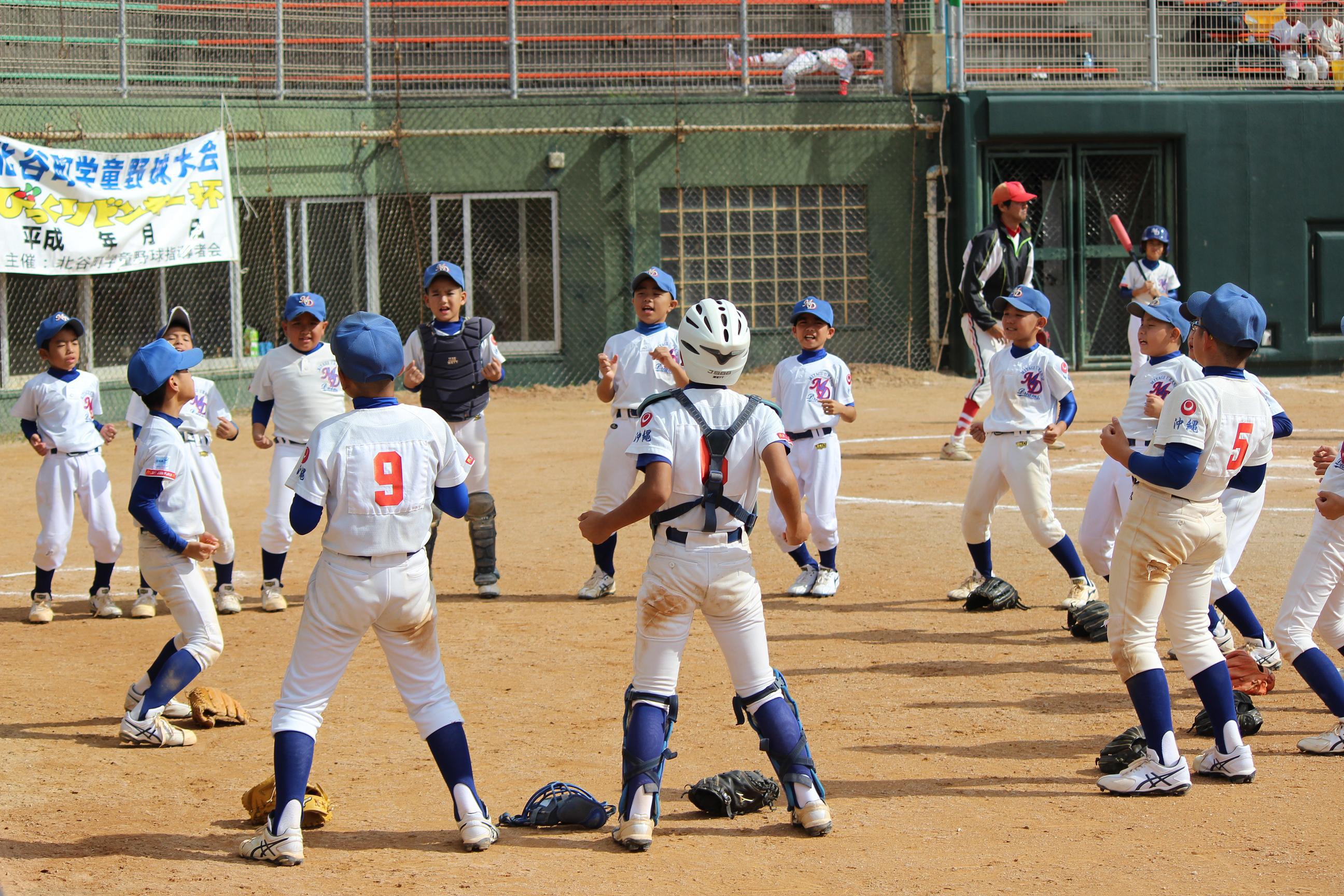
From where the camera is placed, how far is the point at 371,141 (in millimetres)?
19859

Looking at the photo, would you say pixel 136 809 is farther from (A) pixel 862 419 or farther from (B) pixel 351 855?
(A) pixel 862 419

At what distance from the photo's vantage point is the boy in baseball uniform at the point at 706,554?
5145 mm

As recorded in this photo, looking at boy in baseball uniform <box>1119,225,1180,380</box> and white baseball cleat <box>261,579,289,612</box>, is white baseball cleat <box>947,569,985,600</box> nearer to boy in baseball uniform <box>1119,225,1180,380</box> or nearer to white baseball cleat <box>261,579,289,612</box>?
white baseball cleat <box>261,579,289,612</box>

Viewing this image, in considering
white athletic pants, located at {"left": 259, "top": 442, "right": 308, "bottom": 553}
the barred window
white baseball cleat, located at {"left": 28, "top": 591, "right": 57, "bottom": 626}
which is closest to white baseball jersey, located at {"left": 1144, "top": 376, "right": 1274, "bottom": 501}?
white athletic pants, located at {"left": 259, "top": 442, "right": 308, "bottom": 553}

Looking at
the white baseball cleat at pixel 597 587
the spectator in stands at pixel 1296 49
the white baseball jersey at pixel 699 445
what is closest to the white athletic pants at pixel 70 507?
the white baseball cleat at pixel 597 587

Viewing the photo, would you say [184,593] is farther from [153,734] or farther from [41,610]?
[41,610]

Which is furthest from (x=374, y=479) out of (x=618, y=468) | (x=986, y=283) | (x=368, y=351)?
(x=986, y=283)

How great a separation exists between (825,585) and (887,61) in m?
13.7

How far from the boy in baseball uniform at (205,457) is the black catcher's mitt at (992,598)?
4511 mm

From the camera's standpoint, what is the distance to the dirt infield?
16.1 feet

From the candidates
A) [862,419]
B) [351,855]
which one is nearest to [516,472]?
[862,419]

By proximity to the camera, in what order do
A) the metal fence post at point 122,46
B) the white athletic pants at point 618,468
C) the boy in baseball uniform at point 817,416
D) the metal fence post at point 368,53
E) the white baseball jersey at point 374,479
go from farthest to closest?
1. the metal fence post at point 368,53
2. the metal fence post at point 122,46
3. the boy in baseball uniform at point 817,416
4. the white athletic pants at point 618,468
5. the white baseball jersey at point 374,479

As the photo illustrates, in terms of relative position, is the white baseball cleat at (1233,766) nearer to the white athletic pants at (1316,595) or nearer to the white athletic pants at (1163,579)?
the white athletic pants at (1163,579)

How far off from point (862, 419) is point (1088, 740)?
11.0 meters
